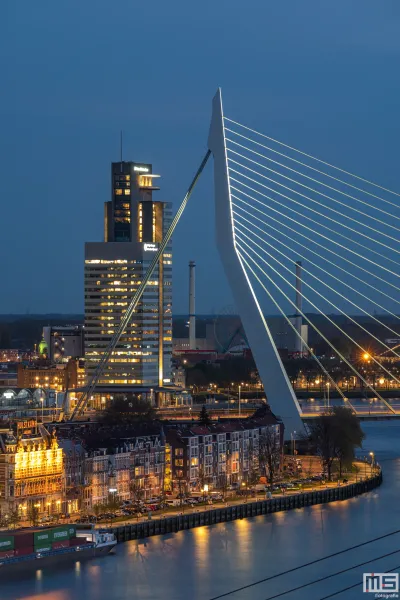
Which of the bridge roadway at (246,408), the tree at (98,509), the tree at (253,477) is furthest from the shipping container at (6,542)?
the bridge roadway at (246,408)

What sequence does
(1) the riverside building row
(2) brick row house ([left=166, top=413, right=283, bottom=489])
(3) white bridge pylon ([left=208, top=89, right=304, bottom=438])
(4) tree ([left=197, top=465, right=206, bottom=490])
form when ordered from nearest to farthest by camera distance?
(1) the riverside building row < (3) white bridge pylon ([left=208, top=89, right=304, bottom=438]) < (4) tree ([left=197, top=465, right=206, bottom=490]) < (2) brick row house ([left=166, top=413, right=283, bottom=489])

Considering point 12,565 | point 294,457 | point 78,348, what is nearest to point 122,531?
point 12,565

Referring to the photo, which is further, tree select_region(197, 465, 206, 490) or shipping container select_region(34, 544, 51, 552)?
tree select_region(197, 465, 206, 490)

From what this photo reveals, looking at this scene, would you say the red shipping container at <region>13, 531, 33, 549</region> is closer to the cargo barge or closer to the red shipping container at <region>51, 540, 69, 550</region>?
the cargo barge

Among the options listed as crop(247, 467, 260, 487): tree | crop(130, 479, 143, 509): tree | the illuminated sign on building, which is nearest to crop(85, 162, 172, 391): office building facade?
the illuminated sign on building

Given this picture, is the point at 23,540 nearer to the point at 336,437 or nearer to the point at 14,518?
the point at 14,518

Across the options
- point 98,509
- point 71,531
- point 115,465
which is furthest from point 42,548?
point 115,465
